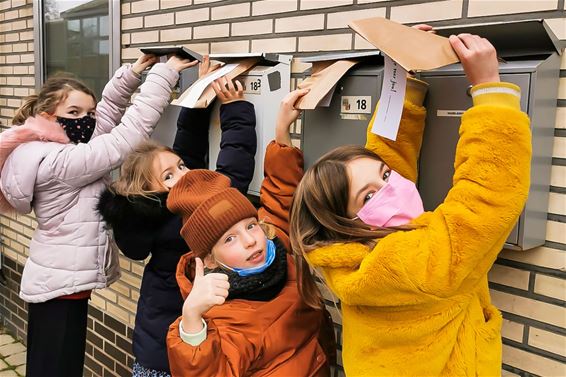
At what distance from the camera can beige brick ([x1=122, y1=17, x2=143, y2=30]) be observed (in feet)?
11.9

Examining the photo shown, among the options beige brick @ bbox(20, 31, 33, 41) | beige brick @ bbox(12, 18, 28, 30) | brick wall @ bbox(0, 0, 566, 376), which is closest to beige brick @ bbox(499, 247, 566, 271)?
brick wall @ bbox(0, 0, 566, 376)

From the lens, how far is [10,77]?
17.1 ft

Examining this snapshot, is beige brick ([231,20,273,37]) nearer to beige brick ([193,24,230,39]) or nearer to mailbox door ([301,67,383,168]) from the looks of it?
beige brick ([193,24,230,39])

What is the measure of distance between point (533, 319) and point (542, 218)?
13.5 inches

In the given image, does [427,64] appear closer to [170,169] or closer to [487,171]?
[487,171]

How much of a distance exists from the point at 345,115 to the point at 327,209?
50 cm

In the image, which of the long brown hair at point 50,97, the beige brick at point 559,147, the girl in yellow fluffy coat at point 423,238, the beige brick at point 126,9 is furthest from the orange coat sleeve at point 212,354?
the beige brick at point 126,9

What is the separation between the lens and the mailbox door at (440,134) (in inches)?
70.9

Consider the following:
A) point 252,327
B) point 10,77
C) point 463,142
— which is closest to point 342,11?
point 463,142

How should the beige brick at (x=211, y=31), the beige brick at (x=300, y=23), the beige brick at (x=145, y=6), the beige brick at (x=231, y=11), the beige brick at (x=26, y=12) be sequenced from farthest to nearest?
the beige brick at (x=26, y=12) < the beige brick at (x=145, y=6) < the beige brick at (x=211, y=31) < the beige brick at (x=231, y=11) < the beige brick at (x=300, y=23)

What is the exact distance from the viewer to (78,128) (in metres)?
2.94

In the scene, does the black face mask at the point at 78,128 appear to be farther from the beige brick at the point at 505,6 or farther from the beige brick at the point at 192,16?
the beige brick at the point at 505,6

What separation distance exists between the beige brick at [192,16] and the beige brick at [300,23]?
0.58 meters

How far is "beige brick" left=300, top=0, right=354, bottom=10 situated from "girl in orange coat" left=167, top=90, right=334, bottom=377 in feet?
1.65
